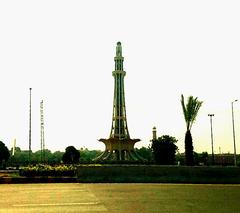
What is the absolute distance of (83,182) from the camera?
2372cm

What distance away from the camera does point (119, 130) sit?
335 ft

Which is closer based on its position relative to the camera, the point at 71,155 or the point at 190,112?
the point at 190,112

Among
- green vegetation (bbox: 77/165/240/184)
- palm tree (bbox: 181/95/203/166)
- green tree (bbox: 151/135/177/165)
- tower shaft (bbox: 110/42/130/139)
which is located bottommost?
green vegetation (bbox: 77/165/240/184)

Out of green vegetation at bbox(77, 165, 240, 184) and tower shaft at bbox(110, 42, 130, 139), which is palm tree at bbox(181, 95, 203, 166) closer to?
green vegetation at bbox(77, 165, 240, 184)

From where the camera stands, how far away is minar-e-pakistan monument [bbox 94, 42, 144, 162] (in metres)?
99.0

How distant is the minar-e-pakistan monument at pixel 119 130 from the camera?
325 ft

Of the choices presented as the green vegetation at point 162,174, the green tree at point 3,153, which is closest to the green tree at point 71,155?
the green tree at point 3,153

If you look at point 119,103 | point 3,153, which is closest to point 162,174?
point 3,153

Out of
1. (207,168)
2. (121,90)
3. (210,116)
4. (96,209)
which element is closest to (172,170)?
(207,168)

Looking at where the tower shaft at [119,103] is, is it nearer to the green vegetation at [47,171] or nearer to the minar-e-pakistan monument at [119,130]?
the minar-e-pakistan monument at [119,130]

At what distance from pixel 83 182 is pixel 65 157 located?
158 feet

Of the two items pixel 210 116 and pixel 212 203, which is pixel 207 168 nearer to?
pixel 212 203

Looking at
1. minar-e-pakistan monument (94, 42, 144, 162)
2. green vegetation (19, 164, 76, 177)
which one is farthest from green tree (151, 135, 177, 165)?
minar-e-pakistan monument (94, 42, 144, 162)

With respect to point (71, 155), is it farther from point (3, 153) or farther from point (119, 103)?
point (119, 103)
